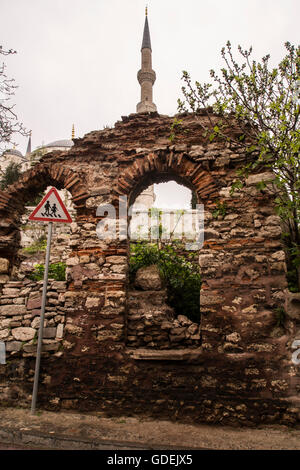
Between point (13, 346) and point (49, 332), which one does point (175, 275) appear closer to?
point (49, 332)

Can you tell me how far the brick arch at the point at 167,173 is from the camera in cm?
434

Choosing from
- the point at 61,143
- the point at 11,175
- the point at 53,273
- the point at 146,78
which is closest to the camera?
the point at 53,273

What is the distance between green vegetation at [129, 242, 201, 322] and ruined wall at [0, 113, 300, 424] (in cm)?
72

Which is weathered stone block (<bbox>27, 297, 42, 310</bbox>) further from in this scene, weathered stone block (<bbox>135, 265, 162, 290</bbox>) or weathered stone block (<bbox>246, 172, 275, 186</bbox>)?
weathered stone block (<bbox>246, 172, 275, 186</bbox>)

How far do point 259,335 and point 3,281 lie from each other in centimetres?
384

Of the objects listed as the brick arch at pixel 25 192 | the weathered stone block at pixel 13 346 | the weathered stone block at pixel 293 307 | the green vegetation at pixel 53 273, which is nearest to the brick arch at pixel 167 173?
the brick arch at pixel 25 192

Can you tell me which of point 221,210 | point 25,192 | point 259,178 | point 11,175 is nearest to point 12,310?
point 25,192

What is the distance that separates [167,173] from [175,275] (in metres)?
1.73

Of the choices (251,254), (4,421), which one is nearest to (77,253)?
(4,421)

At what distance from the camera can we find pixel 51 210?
406cm

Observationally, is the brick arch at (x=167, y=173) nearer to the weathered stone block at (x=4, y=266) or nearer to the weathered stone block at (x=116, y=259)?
the weathered stone block at (x=116, y=259)

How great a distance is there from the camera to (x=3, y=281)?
15.2ft

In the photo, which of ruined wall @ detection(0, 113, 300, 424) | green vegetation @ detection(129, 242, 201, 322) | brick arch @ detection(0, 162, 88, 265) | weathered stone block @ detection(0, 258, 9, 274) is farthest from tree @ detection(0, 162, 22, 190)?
green vegetation @ detection(129, 242, 201, 322)
